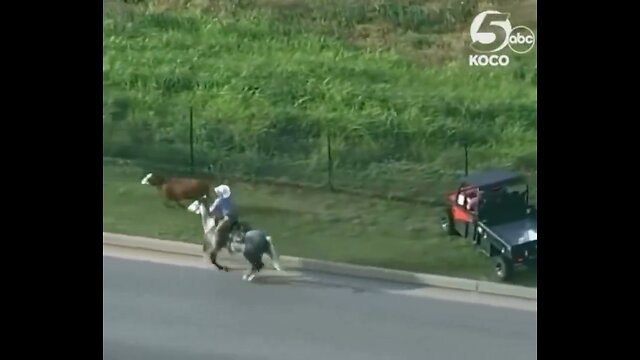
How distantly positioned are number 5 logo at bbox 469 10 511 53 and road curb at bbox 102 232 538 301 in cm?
56

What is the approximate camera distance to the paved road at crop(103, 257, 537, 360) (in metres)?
2.58

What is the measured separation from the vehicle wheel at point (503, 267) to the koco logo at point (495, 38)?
47cm

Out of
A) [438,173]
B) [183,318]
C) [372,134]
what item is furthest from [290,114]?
[183,318]

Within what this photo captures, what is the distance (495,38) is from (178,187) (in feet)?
2.81

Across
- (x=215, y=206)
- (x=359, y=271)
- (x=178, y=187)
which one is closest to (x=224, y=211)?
(x=215, y=206)

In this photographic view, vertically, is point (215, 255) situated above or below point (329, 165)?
below

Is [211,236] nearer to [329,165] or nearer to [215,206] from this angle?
[215,206]

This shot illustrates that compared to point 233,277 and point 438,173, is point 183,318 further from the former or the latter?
point 438,173

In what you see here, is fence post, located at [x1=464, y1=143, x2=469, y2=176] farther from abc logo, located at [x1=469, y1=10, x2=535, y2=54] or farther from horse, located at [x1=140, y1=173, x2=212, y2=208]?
horse, located at [x1=140, y1=173, x2=212, y2=208]

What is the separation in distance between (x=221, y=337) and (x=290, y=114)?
0.58 m

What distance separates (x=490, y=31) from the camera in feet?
8.35

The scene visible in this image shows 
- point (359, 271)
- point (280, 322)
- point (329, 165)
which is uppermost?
point (329, 165)
